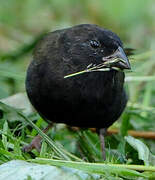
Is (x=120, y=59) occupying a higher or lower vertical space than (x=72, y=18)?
higher

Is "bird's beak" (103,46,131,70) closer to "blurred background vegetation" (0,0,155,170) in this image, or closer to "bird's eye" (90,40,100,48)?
"bird's eye" (90,40,100,48)

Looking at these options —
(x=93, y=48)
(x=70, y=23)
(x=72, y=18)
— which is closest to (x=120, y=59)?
(x=93, y=48)

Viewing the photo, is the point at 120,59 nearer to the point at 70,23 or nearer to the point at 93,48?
the point at 93,48

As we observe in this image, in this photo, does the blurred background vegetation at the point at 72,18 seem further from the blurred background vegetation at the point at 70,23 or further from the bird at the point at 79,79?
the bird at the point at 79,79

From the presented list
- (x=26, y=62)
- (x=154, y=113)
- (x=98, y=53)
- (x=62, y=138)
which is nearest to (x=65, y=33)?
(x=98, y=53)

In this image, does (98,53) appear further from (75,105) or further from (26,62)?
(26,62)
